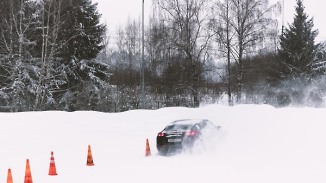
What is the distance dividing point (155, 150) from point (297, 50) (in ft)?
96.3

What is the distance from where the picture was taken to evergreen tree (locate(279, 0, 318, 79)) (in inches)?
1630

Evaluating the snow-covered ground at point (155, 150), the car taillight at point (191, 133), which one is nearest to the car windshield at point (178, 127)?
the car taillight at point (191, 133)

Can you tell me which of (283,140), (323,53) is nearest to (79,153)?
(283,140)

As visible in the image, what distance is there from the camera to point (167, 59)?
38969mm

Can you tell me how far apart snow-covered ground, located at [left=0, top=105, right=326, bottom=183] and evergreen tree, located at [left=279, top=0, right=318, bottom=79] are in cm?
1588

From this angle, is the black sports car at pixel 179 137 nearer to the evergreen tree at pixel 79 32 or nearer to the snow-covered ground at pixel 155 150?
the snow-covered ground at pixel 155 150

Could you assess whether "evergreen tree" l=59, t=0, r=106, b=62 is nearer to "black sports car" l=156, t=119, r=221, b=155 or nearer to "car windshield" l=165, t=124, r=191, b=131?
"car windshield" l=165, t=124, r=191, b=131

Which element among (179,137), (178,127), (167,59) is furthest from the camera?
(167,59)

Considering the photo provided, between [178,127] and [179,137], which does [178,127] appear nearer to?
[178,127]

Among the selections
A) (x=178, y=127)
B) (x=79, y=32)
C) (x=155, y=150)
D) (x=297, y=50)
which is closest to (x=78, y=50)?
(x=79, y=32)

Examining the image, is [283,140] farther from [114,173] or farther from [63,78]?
[63,78]

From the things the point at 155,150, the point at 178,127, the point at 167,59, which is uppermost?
the point at 167,59

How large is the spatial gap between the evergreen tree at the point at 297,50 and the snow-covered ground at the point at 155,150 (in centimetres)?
1588

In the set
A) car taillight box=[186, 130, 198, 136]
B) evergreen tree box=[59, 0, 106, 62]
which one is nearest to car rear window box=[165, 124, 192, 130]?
car taillight box=[186, 130, 198, 136]
